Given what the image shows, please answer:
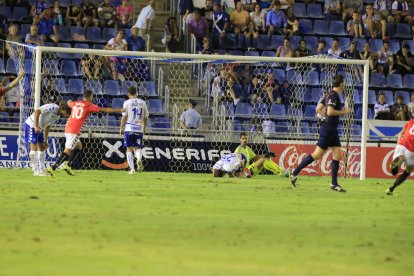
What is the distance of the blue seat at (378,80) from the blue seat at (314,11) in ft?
10.1

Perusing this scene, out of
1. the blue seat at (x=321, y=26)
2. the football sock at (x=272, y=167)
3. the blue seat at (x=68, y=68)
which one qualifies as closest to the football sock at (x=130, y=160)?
the football sock at (x=272, y=167)

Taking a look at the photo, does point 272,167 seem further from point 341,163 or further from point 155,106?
point 155,106

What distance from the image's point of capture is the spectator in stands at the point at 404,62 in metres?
34.5

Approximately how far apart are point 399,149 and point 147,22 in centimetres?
1394

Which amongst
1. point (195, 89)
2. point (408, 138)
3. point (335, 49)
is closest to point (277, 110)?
point (195, 89)

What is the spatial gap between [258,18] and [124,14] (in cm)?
423

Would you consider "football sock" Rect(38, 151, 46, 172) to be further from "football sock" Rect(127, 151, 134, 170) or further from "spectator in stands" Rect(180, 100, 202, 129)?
"spectator in stands" Rect(180, 100, 202, 129)

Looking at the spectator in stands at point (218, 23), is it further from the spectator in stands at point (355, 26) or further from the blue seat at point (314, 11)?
the spectator in stands at point (355, 26)

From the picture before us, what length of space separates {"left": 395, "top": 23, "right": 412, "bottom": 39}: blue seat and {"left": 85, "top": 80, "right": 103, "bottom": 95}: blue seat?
11.0 metres

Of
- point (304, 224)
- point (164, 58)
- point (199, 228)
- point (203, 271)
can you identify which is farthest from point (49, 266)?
point (164, 58)

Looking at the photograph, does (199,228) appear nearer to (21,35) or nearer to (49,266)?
(49,266)

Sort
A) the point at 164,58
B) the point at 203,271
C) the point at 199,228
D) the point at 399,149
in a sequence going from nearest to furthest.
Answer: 1. the point at 203,271
2. the point at 199,228
3. the point at 399,149
4. the point at 164,58

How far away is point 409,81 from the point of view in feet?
Answer: 113

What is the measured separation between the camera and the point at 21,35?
31.4 meters
